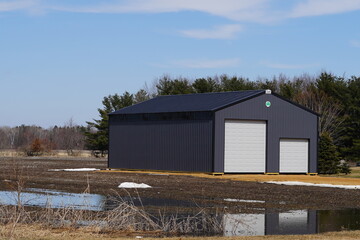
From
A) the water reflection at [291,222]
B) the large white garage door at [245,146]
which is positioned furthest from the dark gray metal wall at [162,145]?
the water reflection at [291,222]

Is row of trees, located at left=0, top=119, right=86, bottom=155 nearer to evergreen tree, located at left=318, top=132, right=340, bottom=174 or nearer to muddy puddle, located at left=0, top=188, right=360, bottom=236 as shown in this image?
evergreen tree, located at left=318, top=132, right=340, bottom=174

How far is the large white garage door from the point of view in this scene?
41.8 metres

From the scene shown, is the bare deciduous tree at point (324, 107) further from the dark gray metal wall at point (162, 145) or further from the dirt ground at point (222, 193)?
the dirt ground at point (222, 193)

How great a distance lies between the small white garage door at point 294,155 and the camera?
44.1 metres

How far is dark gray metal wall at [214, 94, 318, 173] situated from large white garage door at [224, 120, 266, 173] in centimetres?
37

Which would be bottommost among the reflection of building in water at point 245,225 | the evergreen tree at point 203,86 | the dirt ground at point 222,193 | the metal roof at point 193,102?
the reflection of building in water at point 245,225

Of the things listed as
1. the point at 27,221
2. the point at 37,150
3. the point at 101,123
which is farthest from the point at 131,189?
the point at 37,150

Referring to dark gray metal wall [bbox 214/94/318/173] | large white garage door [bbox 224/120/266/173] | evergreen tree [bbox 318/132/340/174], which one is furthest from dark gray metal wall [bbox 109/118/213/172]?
evergreen tree [bbox 318/132/340/174]

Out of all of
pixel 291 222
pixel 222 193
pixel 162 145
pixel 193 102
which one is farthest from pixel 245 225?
pixel 193 102

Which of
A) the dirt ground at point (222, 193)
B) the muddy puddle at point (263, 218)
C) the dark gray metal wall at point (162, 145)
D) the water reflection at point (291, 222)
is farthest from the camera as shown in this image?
the dark gray metal wall at point (162, 145)

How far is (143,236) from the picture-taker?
14.8 meters

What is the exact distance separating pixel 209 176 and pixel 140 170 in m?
7.50

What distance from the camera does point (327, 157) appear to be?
4681cm

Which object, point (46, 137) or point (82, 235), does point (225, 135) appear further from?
point (46, 137)
